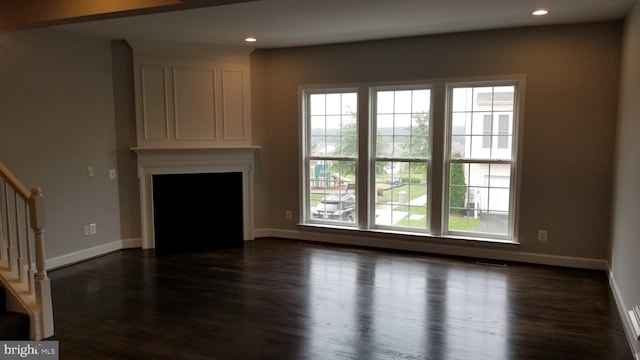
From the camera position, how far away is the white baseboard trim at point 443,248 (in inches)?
186

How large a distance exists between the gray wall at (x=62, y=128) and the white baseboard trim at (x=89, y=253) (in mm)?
54

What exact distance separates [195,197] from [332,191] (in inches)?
68.8

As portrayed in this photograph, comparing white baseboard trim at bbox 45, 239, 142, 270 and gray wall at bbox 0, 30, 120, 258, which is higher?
gray wall at bbox 0, 30, 120, 258

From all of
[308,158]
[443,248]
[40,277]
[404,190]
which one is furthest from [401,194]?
[40,277]

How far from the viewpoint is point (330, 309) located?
3652mm

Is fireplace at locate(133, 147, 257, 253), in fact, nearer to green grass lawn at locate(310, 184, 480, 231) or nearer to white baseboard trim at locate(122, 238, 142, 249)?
white baseboard trim at locate(122, 238, 142, 249)

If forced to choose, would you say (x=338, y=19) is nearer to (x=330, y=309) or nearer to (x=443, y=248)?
(x=330, y=309)

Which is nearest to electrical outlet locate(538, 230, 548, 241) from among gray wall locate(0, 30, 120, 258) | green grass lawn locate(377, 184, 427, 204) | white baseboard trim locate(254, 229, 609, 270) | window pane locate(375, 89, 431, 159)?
white baseboard trim locate(254, 229, 609, 270)

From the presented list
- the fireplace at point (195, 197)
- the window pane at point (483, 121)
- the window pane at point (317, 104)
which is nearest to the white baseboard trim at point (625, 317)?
the window pane at point (483, 121)

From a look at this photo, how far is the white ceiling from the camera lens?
3.81 meters

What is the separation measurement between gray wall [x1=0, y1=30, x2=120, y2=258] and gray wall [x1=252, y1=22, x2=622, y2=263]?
3.31 m

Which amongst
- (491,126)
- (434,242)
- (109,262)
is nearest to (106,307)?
(109,262)

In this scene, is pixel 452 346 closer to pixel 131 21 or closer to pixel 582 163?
pixel 582 163

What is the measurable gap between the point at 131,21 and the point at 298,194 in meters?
2.82
